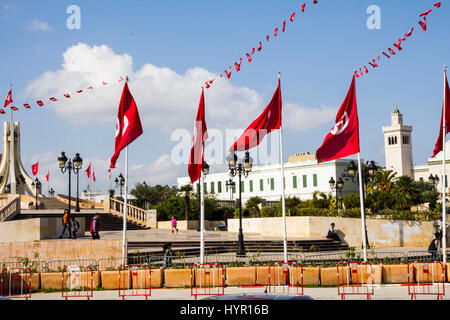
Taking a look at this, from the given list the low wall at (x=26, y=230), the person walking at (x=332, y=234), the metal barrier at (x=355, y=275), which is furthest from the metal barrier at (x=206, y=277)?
the person walking at (x=332, y=234)

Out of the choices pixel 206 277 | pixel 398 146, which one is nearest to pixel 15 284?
pixel 206 277

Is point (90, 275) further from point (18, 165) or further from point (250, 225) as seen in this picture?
point (18, 165)

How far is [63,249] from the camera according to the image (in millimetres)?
23766

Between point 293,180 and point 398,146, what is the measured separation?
3146cm

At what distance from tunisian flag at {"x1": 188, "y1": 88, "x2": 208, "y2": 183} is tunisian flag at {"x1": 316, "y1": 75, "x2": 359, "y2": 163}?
352 centimetres

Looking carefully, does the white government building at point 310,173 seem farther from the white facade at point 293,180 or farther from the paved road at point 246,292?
the paved road at point 246,292

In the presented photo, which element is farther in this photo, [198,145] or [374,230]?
[374,230]

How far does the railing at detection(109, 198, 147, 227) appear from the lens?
40.8 meters

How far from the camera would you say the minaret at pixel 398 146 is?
115 metres

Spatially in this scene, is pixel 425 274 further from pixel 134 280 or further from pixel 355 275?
pixel 134 280

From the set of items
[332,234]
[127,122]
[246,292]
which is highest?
[127,122]

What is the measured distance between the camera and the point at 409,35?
15.9m

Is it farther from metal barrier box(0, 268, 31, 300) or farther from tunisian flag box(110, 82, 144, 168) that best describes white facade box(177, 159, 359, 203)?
metal barrier box(0, 268, 31, 300)

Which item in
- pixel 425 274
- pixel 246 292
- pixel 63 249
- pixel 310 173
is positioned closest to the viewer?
pixel 246 292
